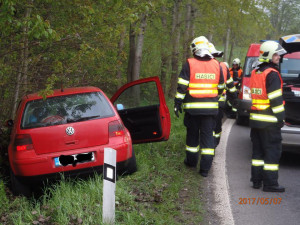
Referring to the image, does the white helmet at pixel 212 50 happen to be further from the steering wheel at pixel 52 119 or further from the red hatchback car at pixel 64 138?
the steering wheel at pixel 52 119

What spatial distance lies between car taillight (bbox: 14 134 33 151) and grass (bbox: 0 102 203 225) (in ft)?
2.02

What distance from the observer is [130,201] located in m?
5.48

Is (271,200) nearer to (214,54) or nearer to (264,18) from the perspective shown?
(214,54)

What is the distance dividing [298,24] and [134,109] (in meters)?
63.5

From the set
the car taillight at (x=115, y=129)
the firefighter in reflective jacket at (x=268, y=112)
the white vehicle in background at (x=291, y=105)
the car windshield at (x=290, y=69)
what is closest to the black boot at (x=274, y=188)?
the firefighter in reflective jacket at (x=268, y=112)

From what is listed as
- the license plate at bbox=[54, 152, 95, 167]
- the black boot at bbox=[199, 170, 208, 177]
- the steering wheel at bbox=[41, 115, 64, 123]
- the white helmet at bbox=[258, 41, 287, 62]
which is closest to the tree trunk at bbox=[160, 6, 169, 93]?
the black boot at bbox=[199, 170, 208, 177]

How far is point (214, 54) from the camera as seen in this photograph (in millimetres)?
8000

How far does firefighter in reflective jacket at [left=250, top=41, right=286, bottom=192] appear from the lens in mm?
6426

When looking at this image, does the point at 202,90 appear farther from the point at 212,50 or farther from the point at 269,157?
the point at 269,157

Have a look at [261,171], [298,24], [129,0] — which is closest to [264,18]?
[129,0]

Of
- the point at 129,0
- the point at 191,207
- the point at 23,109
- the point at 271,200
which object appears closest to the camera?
the point at 191,207

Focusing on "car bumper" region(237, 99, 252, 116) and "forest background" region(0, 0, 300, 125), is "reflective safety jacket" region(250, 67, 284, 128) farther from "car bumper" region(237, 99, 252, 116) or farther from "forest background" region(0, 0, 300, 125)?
"car bumper" region(237, 99, 252, 116)

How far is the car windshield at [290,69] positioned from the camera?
926cm

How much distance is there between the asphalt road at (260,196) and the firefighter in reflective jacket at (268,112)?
0.24m
